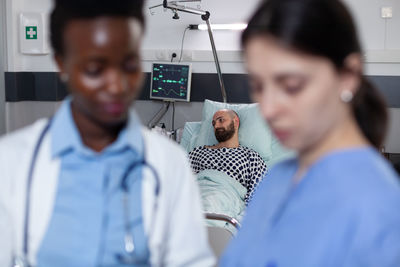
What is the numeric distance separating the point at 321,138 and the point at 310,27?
0.21 metres

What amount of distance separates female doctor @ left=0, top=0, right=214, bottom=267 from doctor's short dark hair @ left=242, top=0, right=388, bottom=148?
23 cm

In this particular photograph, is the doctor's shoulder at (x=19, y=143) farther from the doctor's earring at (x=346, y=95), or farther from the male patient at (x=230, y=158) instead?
the male patient at (x=230, y=158)

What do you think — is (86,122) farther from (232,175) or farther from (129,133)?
(232,175)

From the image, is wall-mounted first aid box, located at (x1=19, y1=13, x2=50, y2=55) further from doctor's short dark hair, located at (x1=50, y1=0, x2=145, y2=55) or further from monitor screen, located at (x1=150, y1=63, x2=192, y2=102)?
doctor's short dark hair, located at (x1=50, y1=0, x2=145, y2=55)

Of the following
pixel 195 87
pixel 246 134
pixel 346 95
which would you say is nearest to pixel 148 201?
pixel 346 95

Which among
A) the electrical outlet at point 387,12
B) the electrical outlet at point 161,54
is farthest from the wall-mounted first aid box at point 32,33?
the electrical outlet at point 387,12

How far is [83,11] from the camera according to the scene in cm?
83

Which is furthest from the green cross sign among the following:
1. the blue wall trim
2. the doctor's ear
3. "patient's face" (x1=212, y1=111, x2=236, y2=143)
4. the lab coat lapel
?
the doctor's ear

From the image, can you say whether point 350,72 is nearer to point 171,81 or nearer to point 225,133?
point 225,133

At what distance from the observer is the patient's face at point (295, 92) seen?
0.78 metres

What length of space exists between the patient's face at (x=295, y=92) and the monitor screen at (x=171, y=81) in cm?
341

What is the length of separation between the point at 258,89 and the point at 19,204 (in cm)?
50

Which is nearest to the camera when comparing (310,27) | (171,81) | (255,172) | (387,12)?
(310,27)

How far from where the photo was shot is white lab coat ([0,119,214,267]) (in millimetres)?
901
